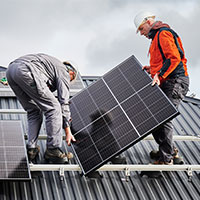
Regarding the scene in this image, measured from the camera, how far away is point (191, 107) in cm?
1382

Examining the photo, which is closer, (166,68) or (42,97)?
(42,97)

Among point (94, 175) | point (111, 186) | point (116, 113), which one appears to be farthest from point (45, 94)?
point (111, 186)

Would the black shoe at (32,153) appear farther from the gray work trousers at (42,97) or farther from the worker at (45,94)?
the gray work trousers at (42,97)

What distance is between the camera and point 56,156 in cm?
955

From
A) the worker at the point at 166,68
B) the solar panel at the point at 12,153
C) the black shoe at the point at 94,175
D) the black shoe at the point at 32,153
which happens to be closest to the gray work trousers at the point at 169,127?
the worker at the point at 166,68

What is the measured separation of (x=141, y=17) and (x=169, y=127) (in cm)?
211

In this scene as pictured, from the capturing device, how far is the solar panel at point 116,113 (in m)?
9.23

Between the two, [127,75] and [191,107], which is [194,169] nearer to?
[127,75]

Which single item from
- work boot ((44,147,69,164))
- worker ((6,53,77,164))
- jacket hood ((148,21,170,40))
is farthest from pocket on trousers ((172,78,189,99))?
work boot ((44,147,69,164))

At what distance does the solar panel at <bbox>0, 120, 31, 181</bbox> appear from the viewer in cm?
861

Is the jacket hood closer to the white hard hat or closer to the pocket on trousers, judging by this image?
the white hard hat

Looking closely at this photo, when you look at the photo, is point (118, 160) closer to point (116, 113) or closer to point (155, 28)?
point (116, 113)

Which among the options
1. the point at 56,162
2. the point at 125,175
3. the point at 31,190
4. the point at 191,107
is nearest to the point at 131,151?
the point at 125,175

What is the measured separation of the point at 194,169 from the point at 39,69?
3.27 meters
